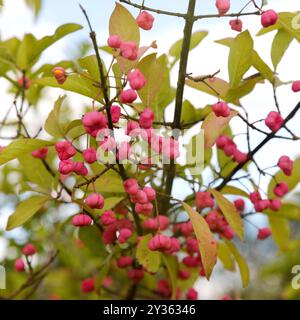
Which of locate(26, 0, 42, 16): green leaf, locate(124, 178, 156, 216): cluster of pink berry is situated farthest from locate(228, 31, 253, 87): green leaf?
locate(26, 0, 42, 16): green leaf

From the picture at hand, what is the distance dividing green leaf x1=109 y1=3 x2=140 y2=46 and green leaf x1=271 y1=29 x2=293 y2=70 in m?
0.43

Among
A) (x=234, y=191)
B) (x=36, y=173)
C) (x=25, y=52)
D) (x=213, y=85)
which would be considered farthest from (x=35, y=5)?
(x=234, y=191)

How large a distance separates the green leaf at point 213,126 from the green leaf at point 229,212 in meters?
0.11

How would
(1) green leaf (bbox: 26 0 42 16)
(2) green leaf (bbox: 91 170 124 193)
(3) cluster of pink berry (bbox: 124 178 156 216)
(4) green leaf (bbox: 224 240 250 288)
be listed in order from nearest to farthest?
1. (3) cluster of pink berry (bbox: 124 178 156 216)
2. (2) green leaf (bbox: 91 170 124 193)
3. (4) green leaf (bbox: 224 240 250 288)
4. (1) green leaf (bbox: 26 0 42 16)

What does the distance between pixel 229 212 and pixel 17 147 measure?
0.46 metres

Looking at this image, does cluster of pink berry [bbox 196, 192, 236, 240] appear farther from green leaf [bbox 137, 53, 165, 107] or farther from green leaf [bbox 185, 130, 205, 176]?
green leaf [bbox 137, 53, 165, 107]

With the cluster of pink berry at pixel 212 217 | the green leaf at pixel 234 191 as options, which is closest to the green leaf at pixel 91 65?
the cluster of pink berry at pixel 212 217

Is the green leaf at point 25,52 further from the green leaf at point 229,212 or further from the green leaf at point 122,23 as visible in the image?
the green leaf at point 229,212

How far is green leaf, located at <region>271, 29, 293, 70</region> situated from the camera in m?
1.41

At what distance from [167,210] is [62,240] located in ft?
3.56

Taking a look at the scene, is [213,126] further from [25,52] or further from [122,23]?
[25,52]
